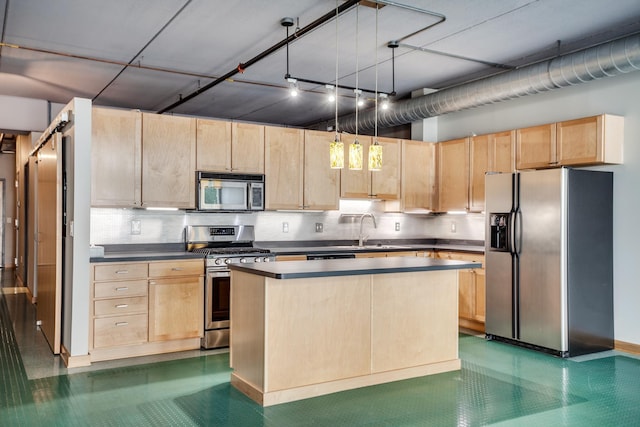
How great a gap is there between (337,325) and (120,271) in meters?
2.23

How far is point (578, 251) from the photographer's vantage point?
17.0 ft

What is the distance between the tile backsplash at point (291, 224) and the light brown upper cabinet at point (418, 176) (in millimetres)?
401

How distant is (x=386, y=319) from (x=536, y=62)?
3.32 m

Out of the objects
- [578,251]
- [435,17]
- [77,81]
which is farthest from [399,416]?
[77,81]

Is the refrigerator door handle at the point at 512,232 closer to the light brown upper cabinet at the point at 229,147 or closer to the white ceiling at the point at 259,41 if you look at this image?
the white ceiling at the point at 259,41

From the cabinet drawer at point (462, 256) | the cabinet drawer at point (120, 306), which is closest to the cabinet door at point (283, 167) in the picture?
the cabinet drawer at point (120, 306)

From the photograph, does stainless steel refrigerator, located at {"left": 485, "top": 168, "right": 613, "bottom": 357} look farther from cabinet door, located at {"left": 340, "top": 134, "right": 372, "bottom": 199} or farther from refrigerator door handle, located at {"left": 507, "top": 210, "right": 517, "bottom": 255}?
cabinet door, located at {"left": 340, "top": 134, "right": 372, "bottom": 199}

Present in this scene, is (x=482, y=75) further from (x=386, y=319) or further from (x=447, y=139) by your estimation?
(x=386, y=319)

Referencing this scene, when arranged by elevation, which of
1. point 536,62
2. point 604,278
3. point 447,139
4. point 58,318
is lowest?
point 58,318

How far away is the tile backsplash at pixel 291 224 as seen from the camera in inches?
220

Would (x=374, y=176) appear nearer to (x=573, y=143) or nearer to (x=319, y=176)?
(x=319, y=176)

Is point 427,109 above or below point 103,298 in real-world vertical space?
above

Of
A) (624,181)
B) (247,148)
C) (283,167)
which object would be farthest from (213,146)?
(624,181)

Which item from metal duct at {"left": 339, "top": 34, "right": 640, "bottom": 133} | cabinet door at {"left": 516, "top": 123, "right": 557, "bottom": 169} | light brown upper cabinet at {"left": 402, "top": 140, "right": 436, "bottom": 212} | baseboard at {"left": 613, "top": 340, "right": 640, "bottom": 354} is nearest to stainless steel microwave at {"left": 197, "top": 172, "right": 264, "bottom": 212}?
light brown upper cabinet at {"left": 402, "top": 140, "right": 436, "bottom": 212}
